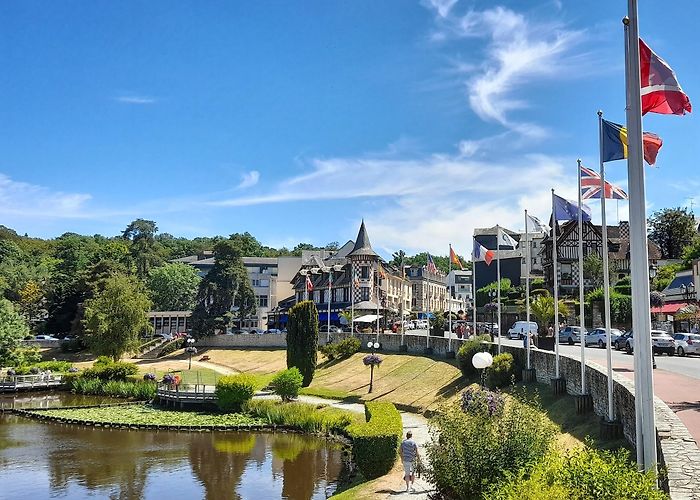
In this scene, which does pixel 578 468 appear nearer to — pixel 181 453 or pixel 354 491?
pixel 354 491

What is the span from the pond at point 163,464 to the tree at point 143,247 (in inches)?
3193

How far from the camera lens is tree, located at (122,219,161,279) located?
115550 millimetres

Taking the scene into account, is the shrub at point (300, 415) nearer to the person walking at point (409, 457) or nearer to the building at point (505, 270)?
the person walking at point (409, 457)

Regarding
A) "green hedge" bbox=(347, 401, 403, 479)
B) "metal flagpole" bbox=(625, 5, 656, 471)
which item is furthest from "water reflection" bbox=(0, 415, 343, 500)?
"metal flagpole" bbox=(625, 5, 656, 471)

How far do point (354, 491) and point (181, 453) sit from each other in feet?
38.1

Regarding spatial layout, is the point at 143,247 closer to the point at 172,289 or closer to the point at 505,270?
the point at 172,289

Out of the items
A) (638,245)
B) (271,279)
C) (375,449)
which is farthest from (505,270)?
(638,245)

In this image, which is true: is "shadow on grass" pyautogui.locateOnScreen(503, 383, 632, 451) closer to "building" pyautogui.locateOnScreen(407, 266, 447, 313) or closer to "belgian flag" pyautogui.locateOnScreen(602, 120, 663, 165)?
"belgian flag" pyautogui.locateOnScreen(602, 120, 663, 165)

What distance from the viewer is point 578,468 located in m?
8.48

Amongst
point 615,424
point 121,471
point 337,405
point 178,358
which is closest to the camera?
point 615,424

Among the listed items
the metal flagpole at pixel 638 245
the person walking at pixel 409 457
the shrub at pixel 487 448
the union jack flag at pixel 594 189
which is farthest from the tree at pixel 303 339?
the metal flagpole at pixel 638 245

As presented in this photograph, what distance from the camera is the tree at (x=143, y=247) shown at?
11555 centimetres

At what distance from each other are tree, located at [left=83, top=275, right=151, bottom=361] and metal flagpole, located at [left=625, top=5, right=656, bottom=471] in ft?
183

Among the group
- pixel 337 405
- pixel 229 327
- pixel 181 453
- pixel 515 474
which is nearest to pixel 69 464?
pixel 181 453
